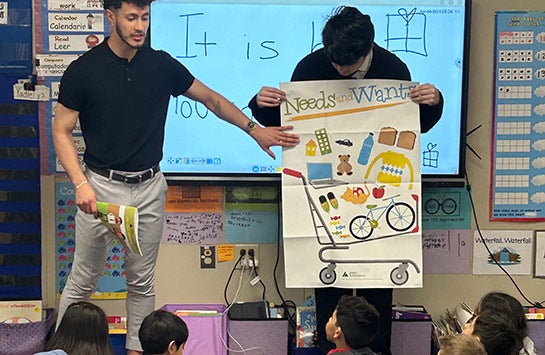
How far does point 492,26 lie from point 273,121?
4.02 ft

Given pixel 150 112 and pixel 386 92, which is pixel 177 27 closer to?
pixel 150 112

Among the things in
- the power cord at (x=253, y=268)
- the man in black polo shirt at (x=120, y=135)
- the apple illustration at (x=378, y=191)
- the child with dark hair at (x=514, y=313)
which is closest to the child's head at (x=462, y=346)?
the child with dark hair at (x=514, y=313)

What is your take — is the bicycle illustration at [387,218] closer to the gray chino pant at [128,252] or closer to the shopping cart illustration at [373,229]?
the shopping cart illustration at [373,229]

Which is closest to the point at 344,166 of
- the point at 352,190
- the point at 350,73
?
the point at 352,190

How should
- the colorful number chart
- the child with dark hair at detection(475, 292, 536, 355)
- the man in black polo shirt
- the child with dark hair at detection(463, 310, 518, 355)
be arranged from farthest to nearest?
the colorful number chart, the man in black polo shirt, the child with dark hair at detection(475, 292, 536, 355), the child with dark hair at detection(463, 310, 518, 355)

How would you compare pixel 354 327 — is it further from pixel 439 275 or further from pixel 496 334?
pixel 439 275

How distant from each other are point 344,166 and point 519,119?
3.50 feet

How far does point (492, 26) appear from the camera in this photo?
341cm

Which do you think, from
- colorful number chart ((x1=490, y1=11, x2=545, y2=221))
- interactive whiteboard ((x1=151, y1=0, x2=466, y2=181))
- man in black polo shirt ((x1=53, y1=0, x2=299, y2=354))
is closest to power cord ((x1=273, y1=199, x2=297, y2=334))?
interactive whiteboard ((x1=151, y1=0, x2=466, y2=181))

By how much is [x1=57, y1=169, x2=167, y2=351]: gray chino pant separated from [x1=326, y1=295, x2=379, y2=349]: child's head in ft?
2.61

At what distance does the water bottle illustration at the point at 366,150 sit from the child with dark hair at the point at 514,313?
724 millimetres

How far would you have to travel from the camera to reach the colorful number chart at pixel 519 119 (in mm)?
3410

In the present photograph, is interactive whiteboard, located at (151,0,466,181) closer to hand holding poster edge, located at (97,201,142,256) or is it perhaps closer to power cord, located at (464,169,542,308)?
power cord, located at (464,169,542,308)

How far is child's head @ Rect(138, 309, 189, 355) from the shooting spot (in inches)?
99.7
